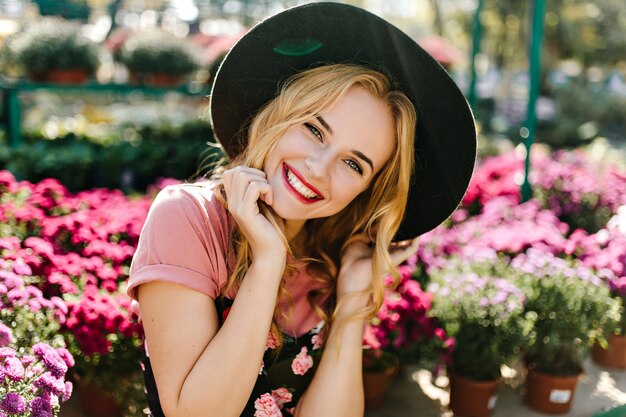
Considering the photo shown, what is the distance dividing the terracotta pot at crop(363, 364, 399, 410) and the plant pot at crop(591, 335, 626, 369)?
1.29m

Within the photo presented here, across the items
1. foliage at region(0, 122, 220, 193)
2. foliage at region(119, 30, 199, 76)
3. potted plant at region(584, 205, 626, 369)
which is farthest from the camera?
foliage at region(119, 30, 199, 76)

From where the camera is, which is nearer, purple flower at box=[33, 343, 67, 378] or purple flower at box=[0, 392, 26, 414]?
purple flower at box=[0, 392, 26, 414]

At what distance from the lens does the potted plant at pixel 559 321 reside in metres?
2.76

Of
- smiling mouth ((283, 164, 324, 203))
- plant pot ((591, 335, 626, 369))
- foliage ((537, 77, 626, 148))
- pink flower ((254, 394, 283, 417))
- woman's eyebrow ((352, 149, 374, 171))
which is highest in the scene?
woman's eyebrow ((352, 149, 374, 171))

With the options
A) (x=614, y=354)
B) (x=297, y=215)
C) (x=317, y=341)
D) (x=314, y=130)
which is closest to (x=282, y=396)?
(x=317, y=341)

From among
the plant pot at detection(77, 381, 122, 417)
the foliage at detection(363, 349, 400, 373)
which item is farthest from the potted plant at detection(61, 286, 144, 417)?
the foliage at detection(363, 349, 400, 373)

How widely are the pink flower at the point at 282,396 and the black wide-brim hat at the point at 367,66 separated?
680mm

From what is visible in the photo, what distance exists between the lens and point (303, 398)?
6.12ft

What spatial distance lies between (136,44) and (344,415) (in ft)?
23.8

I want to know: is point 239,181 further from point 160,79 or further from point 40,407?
point 160,79

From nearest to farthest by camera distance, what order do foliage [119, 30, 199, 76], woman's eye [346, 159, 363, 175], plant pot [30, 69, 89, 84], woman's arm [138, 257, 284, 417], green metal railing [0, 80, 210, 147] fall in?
woman's arm [138, 257, 284, 417] < woman's eye [346, 159, 363, 175] < green metal railing [0, 80, 210, 147] < plant pot [30, 69, 89, 84] < foliage [119, 30, 199, 76]

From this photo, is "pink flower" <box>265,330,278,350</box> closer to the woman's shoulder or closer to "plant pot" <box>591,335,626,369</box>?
the woman's shoulder

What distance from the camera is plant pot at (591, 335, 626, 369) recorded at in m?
3.35

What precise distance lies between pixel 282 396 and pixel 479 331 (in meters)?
1.14
